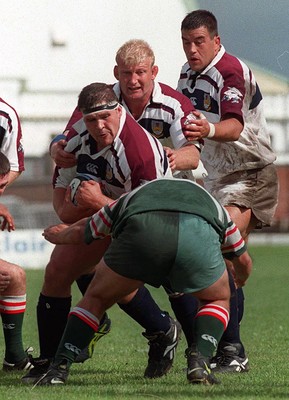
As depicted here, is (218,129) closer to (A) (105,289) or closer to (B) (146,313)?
(B) (146,313)

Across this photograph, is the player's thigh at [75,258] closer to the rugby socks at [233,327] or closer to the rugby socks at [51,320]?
the rugby socks at [51,320]

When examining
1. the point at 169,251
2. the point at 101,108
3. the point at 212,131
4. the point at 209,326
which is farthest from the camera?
the point at 212,131

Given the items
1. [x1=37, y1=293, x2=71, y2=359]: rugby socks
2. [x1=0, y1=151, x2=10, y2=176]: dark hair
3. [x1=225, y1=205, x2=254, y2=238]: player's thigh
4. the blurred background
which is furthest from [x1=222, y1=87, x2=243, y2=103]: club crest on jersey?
the blurred background

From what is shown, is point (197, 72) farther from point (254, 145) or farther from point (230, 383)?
point (230, 383)

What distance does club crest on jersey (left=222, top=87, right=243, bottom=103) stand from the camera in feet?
25.8

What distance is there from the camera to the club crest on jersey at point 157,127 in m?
7.34

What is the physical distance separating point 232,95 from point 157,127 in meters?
0.76

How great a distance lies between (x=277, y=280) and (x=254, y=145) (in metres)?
12.0

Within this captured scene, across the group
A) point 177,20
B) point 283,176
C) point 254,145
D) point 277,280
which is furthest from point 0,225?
point 283,176

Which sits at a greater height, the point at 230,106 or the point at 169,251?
the point at 230,106

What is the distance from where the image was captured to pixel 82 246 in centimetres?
726

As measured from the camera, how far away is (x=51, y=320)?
754cm

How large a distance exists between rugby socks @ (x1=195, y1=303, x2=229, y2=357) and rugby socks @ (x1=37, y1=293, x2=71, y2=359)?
1333 millimetres

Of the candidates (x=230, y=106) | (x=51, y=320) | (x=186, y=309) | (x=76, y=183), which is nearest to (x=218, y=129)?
(x=230, y=106)
